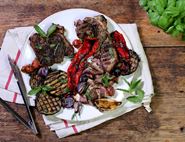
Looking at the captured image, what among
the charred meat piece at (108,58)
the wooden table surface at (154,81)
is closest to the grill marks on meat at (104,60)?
the charred meat piece at (108,58)

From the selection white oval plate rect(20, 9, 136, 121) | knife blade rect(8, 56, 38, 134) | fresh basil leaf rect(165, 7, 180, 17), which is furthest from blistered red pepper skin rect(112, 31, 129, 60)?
knife blade rect(8, 56, 38, 134)

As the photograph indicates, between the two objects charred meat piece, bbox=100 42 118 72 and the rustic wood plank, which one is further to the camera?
the rustic wood plank

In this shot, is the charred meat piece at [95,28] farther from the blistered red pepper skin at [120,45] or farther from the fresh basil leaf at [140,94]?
the fresh basil leaf at [140,94]

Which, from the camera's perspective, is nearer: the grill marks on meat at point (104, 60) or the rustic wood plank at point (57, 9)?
the grill marks on meat at point (104, 60)

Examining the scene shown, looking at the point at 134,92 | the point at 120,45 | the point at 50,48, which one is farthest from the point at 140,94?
the point at 50,48

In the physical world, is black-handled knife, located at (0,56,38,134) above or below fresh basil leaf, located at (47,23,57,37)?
below

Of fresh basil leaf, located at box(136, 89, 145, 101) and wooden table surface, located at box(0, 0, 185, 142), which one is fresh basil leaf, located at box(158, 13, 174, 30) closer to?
wooden table surface, located at box(0, 0, 185, 142)
